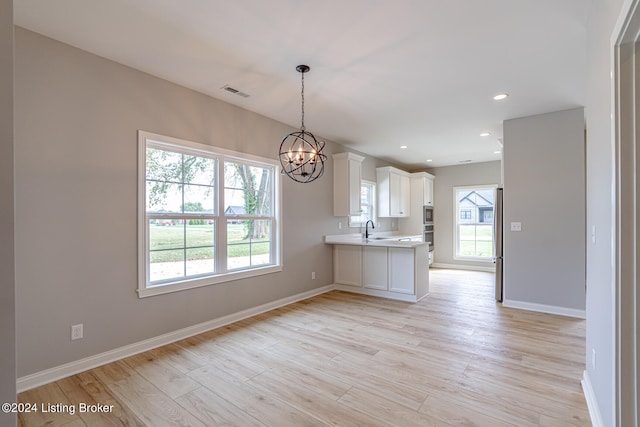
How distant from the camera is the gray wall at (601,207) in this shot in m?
1.49

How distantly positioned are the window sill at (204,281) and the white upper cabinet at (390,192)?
11.3ft

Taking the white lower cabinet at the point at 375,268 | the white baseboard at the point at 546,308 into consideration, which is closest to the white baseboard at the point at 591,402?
the white baseboard at the point at 546,308

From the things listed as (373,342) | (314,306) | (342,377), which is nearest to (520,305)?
(373,342)

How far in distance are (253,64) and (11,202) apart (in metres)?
2.29

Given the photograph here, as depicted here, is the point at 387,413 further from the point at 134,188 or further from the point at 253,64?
the point at 253,64

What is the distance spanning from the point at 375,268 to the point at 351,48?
347 cm

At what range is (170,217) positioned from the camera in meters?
3.21

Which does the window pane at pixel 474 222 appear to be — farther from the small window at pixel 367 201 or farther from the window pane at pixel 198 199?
the window pane at pixel 198 199

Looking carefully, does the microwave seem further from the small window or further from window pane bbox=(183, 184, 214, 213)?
window pane bbox=(183, 184, 214, 213)

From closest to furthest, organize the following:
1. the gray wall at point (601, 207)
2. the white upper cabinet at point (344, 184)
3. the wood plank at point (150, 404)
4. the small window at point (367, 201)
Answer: the gray wall at point (601, 207)
the wood plank at point (150, 404)
the white upper cabinet at point (344, 184)
the small window at point (367, 201)

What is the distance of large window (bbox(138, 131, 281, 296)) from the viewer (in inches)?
121

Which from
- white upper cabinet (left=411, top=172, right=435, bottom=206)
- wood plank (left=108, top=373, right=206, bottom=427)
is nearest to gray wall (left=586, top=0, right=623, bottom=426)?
wood plank (left=108, top=373, right=206, bottom=427)

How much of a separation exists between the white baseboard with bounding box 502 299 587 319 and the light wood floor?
23cm
